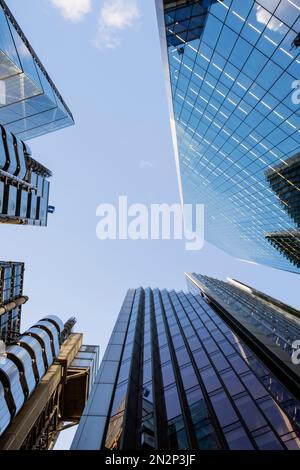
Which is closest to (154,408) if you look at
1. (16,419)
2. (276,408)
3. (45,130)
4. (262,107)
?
(276,408)

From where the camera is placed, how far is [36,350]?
36156 mm

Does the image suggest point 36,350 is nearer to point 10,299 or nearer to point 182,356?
point 10,299

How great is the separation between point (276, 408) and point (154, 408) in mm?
6100

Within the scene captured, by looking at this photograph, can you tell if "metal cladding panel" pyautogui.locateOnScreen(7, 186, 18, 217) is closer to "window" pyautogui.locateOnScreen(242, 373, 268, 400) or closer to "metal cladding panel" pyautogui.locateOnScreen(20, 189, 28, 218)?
"metal cladding panel" pyautogui.locateOnScreen(20, 189, 28, 218)

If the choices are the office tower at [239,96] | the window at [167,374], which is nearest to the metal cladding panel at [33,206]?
the office tower at [239,96]

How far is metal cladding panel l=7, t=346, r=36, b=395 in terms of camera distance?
32156mm

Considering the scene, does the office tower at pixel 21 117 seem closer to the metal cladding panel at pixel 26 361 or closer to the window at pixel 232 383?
the metal cladding panel at pixel 26 361

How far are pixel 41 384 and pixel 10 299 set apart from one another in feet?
38.6

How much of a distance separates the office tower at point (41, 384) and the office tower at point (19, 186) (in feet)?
47.5

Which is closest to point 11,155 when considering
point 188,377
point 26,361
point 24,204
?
point 24,204

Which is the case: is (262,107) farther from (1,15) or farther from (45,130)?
(45,130)

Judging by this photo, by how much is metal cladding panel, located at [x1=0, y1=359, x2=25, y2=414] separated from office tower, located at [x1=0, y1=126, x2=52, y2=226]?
47.2 ft

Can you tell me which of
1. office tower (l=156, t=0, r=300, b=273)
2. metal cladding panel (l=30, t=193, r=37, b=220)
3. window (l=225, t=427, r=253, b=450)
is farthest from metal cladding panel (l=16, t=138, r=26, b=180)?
window (l=225, t=427, r=253, b=450)

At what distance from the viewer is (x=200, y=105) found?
1371 inches
